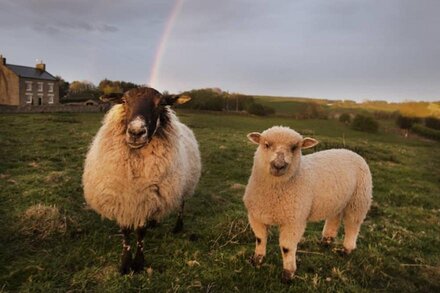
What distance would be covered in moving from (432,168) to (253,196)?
18430 mm

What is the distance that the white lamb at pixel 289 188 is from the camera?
216 inches

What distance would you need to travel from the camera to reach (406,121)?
41062mm

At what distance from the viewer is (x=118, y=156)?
5.66 m

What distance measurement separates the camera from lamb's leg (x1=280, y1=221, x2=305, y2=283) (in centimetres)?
552

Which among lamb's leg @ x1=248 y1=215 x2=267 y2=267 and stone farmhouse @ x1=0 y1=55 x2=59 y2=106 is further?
stone farmhouse @ x1=0 y1=55 x2=59 y2=106

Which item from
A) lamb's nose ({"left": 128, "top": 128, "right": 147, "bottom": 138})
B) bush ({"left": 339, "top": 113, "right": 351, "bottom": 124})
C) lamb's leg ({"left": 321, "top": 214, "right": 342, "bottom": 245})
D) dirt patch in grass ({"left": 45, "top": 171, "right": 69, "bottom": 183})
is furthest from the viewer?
bush ({"left": 339, "top": 113, "right": 351, "bottom": 124})

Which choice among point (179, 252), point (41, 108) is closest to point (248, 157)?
point (179, 252)

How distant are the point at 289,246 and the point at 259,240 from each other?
602 mm

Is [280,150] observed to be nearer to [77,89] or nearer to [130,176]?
[130,176]

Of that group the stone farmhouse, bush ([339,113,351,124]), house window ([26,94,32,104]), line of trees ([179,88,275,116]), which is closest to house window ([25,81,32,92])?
the stone farmhouse

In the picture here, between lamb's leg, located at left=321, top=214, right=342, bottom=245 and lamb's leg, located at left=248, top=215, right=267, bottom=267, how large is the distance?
1789 millimetres

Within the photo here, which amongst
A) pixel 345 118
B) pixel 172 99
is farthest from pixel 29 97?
pixel 172 99

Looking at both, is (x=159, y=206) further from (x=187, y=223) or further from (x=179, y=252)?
(x=187, y=223)

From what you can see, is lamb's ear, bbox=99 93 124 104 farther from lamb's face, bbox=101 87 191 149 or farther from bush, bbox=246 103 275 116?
bush, bbox=246 103 275 116
